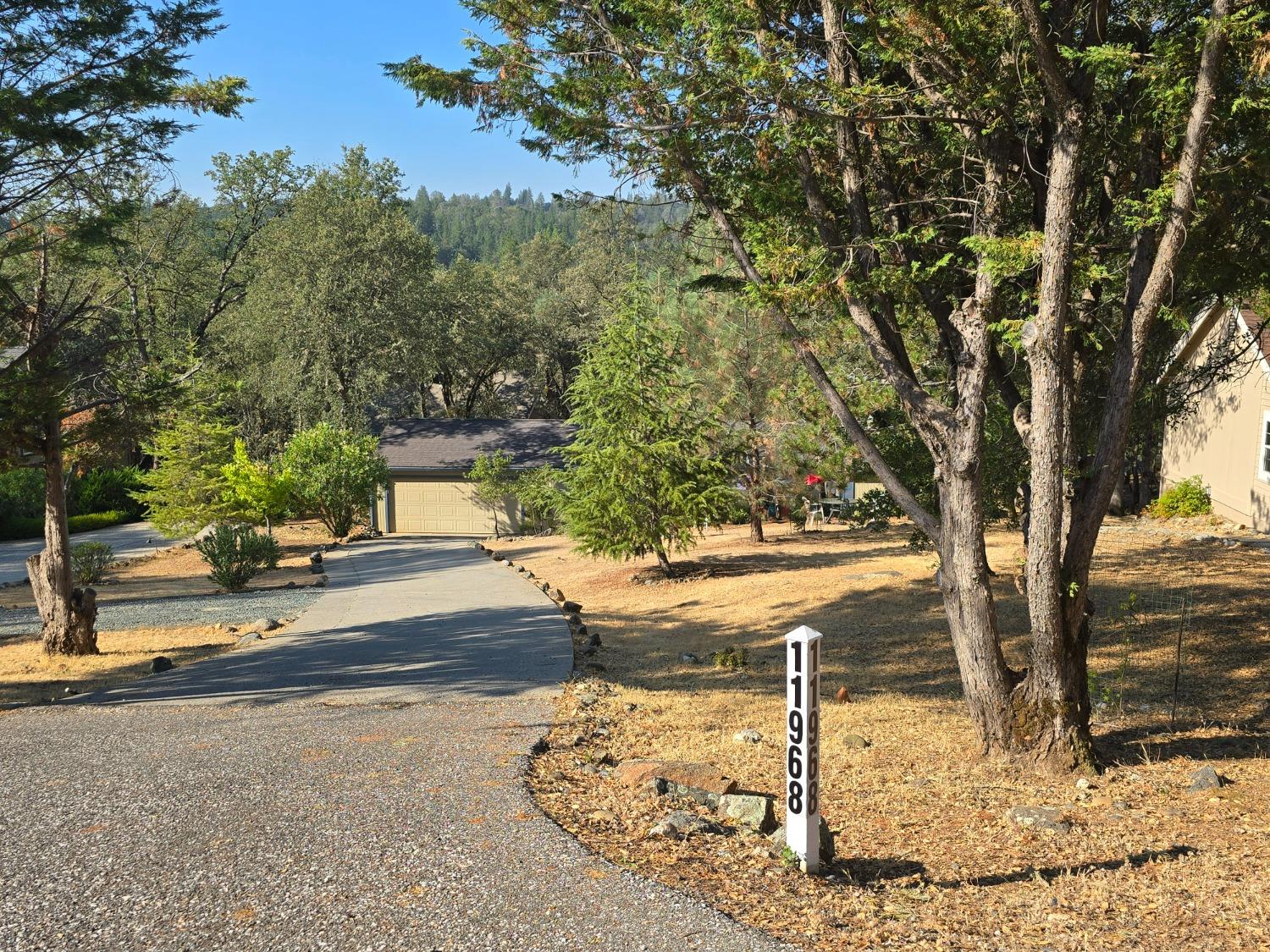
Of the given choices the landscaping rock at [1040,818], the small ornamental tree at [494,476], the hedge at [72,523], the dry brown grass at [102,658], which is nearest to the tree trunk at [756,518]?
the small ornamental tree at [494,476]

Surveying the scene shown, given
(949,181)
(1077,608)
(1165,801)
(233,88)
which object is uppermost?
(233,88)

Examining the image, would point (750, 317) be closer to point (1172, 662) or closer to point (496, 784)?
point (1172, 662)

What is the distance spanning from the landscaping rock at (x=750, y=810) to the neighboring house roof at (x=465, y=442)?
24.6 m

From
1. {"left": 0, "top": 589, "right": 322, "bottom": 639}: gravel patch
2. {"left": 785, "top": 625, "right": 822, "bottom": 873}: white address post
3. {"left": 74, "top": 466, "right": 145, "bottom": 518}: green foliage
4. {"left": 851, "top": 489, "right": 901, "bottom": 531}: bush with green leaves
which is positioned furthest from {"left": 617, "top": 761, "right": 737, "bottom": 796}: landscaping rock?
{"left": 74, "top": 466, "right": 145, "bottom": 518}: green foliage

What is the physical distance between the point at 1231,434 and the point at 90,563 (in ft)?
78.0

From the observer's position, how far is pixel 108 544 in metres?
27.7

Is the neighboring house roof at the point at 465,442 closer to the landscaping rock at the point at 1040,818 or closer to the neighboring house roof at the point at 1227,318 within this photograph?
the neighboring house roof at the point at 1227,318

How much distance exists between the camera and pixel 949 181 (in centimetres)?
862

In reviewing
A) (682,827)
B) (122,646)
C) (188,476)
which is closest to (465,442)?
(188,476)

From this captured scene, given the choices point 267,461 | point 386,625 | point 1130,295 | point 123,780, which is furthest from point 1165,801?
point 267,461

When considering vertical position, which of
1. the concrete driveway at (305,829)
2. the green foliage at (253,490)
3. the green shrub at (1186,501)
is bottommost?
the concrete driveway at (305,829)

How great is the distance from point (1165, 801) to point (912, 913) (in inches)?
110

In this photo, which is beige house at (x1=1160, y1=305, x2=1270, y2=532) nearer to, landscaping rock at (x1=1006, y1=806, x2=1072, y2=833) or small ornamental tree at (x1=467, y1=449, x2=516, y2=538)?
landscaping rock at (x1=1006, y1=806, x2=1072, y2=833)

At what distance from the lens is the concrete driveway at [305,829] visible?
4344 mm
